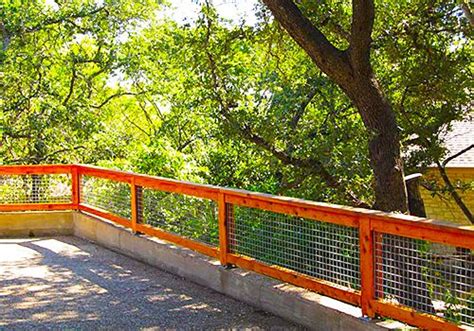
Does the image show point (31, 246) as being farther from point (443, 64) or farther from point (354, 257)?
point (443, 64)

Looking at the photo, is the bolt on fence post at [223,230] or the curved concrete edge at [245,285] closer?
the curved concrete edge at [245,285]

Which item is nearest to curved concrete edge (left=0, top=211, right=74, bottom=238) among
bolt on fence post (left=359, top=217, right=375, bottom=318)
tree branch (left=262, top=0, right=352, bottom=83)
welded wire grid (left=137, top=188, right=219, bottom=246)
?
welded wire grid (left=137, top=188, right=219, bottom=246)

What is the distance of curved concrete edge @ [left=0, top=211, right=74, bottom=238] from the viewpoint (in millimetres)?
10984

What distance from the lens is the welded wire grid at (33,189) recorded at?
36.4ft

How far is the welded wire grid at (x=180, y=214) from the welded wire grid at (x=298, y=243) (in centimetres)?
60

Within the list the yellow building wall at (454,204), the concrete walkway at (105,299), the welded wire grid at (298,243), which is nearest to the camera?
the welded wire grid at (298,243)

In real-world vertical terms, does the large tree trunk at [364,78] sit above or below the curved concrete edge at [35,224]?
above

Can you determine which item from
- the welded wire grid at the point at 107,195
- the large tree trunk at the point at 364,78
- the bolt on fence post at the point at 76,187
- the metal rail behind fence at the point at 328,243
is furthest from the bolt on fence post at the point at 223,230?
the bolt on fence post at the point at 76,187

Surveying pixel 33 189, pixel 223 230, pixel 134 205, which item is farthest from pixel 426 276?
pixel 33 189

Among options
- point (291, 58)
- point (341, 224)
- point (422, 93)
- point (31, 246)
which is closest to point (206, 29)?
point (291, 58)

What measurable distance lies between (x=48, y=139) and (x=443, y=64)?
10.9m

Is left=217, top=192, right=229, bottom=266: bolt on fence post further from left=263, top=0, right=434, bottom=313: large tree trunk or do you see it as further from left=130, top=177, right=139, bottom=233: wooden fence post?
left=130, top=177, right=139, bottom=233: wooden fence post

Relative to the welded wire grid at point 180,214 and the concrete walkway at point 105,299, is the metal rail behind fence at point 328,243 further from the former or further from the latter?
the concrete walkway at point 105,299

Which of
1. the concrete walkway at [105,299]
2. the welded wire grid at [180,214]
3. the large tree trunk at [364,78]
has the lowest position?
the concrete walkway at [105,299]
